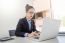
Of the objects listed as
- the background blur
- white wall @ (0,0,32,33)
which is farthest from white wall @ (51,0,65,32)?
white wall @ (0,0,32,33)

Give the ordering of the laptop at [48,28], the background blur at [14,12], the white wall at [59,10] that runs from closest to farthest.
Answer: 1. the laptop at [48,28]
2. the white wall at [59,10]
3. the background blur at [14,12]

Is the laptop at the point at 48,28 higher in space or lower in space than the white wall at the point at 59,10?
lower

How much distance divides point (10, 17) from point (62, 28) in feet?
6.29

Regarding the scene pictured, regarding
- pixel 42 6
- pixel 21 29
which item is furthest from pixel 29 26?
pixel 42 6

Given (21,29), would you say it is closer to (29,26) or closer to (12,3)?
(29,26)

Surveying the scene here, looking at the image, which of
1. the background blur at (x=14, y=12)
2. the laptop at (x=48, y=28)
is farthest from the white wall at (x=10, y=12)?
the laptop at (x=48, y=28)

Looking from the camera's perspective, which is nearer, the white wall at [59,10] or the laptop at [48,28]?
the laptop at [48,28]

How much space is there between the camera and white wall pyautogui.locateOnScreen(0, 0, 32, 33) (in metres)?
4.03

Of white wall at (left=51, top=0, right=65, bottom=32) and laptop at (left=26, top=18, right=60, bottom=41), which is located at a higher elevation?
white wall at (left=51, top=0, right=65, bottom=32)

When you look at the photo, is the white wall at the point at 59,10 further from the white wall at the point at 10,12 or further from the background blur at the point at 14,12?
the white wall at the point at 10,12

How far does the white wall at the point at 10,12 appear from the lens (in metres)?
4.03

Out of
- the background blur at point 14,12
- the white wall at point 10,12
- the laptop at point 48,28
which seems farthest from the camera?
the white wall at point 10,12

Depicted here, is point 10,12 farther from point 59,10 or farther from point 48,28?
point 48,28

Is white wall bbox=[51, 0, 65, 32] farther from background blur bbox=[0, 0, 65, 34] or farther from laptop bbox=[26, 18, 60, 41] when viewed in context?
laptop bbox=[26, 18, 60, 41]
